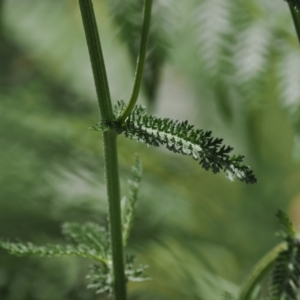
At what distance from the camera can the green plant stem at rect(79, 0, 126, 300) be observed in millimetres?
254

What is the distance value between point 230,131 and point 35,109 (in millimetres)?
436

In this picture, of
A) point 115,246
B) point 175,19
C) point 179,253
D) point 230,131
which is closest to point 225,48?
point 175,19

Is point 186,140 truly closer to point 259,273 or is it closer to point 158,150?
point 259,273

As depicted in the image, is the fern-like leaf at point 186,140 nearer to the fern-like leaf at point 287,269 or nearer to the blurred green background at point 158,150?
the fern-like leaf at point 287,269

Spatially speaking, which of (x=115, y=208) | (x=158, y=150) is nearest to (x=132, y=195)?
(x=115, y=208)

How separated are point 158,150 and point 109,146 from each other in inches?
36.1

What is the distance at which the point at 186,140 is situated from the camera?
26 cm

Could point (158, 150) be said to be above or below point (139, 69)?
above

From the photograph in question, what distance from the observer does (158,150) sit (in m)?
1.20

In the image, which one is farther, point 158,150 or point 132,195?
point 158,150

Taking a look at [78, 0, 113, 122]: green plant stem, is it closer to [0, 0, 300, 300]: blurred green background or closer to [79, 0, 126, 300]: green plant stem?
[79, 0, 126, 300]: green plant stem

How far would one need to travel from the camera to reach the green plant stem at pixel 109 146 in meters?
0.25

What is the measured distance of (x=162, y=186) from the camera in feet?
3.44

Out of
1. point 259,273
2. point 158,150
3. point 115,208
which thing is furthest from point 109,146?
point 158,150
